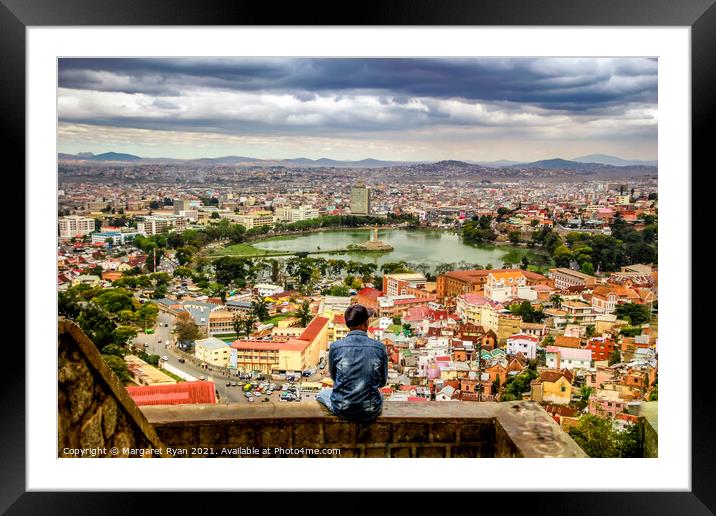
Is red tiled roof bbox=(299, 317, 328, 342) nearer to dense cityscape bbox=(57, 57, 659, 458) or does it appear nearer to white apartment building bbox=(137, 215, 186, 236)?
dense cityscape bbox=(57, 57, 659, 458)

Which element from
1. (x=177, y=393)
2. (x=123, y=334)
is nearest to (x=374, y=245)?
(x=123, y=334)

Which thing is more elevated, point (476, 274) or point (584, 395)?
point (476, 274)

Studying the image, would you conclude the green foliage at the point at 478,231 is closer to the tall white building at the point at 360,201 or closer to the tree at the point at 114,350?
the tall white building at the point at 360,201
